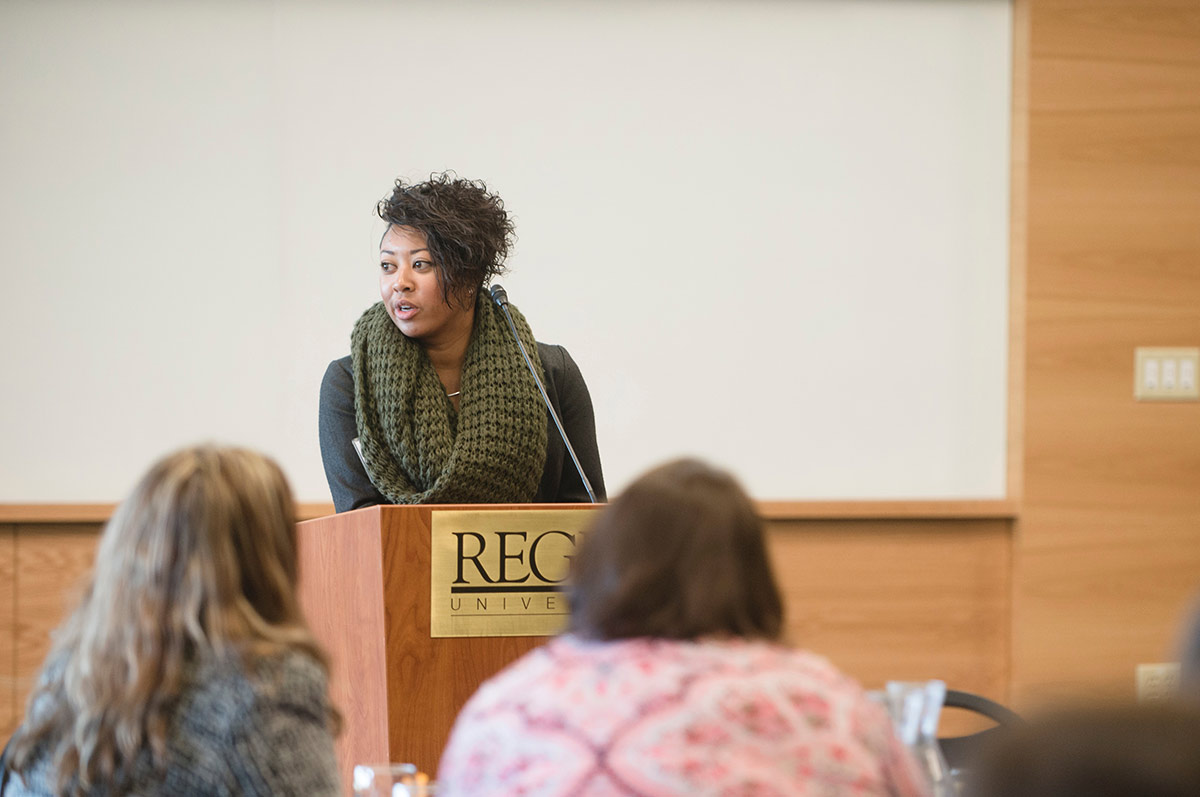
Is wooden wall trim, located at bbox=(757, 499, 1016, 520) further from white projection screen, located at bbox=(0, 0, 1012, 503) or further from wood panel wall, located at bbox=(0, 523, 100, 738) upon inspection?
wood panel wall, located at bbox=(0, 523, 100, 738)

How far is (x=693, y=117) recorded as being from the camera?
13.5 feet

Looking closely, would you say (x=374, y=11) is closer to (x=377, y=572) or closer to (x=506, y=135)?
(x=506, y=135)

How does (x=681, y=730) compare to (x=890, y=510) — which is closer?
(x=681, y=730)

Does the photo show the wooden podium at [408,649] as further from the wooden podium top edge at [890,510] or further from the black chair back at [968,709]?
the wooden podium top edge at [890,510]

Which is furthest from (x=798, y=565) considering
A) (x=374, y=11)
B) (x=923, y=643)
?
(x=374, y=11)

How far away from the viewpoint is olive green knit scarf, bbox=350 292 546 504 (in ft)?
7.86

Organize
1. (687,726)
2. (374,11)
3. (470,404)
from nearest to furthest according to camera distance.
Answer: (687,726), (470,404), (374,11)

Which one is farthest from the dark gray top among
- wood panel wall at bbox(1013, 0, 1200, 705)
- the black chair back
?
wood panel wall at bbox(1013, 0, 1200, 705)

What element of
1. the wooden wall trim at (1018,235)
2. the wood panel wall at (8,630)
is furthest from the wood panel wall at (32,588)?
the wooden wall trim at (1018,235)

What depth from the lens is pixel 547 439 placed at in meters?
2.59

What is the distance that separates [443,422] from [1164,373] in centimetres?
284

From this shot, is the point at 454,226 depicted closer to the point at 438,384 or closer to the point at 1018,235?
the point at 438,384

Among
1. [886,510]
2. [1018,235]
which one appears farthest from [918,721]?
[1018,235]

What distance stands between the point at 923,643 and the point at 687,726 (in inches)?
122
